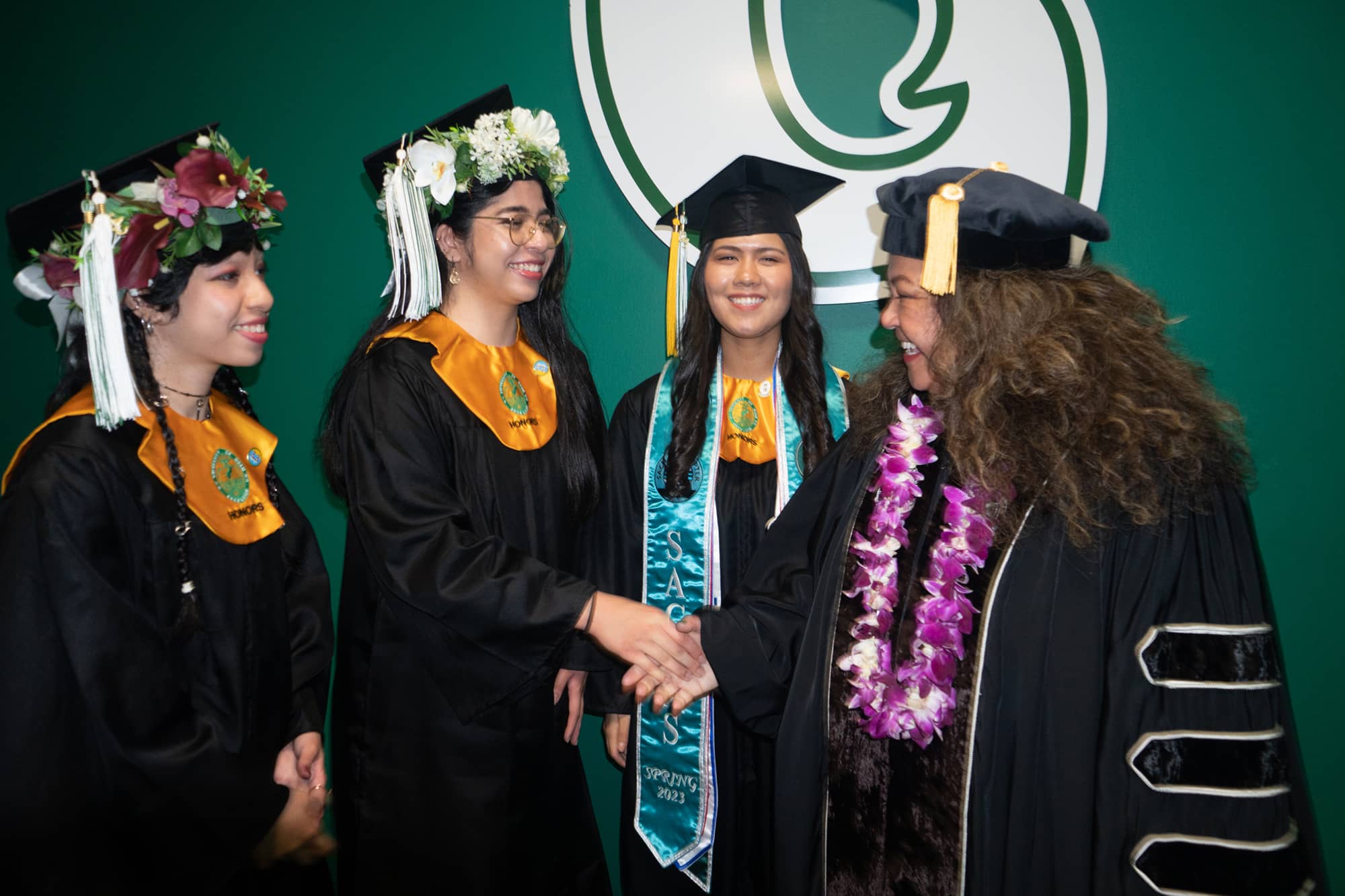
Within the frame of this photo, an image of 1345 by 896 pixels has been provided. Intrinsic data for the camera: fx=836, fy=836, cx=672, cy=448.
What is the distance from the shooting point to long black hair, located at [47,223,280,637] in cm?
159

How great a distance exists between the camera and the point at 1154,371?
1368mm

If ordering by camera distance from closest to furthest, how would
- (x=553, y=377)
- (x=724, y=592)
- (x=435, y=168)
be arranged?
(x=435, y=168) < (x=724, y=592) < (x=553, y=377)

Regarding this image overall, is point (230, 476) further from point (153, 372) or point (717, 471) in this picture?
point (717, 471)

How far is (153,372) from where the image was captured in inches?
66.8

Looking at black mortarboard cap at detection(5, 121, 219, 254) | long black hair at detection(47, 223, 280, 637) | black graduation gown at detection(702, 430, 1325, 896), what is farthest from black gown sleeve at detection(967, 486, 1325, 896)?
black mortarboard cap at detection(5, 121, 219, 254)

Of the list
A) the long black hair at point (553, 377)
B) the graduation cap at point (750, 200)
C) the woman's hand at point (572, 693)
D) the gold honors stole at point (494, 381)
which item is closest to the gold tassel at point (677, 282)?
the graduation cap at point (750, 200)

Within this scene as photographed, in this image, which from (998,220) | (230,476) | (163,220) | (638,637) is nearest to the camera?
(998,220)

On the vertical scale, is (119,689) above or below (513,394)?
below

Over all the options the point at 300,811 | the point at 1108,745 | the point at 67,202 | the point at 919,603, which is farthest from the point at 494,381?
the point at 1108,745

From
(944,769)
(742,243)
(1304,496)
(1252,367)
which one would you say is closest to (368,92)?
(742,243)

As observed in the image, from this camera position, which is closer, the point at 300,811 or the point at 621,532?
the point at 300,811

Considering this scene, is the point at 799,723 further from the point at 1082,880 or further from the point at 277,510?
the point at 277,510

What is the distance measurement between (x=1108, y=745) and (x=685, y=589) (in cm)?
110

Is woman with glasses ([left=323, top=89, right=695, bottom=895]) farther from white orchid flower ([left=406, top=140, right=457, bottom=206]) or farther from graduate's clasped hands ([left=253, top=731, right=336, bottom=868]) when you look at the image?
graduate's clasped hands ([left=253, top=731, right=336, bottom=868])
